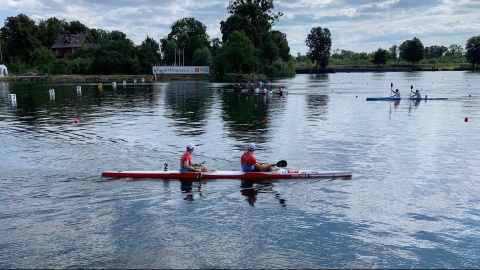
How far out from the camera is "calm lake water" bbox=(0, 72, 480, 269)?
40.9 feet

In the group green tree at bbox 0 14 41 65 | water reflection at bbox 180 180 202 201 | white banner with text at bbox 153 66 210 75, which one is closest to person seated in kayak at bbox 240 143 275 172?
water reflection at bbox 180 180 202 201

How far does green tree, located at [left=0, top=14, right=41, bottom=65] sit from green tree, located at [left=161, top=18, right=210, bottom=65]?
44670mm

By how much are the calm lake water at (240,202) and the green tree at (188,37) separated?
4335 inches

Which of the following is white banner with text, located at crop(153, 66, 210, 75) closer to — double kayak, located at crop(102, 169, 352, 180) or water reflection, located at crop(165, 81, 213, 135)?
water reflection, located at crop(165, 81, 213, 135)

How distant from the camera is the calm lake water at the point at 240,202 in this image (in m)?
12.5

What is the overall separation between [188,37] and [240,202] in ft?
442

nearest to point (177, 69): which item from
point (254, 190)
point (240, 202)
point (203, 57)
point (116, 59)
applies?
point (203, 57)

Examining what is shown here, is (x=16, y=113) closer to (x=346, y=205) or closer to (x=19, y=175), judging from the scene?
(x=19, y=175)

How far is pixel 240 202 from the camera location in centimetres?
1680

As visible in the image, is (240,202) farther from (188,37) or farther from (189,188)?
(188,37)

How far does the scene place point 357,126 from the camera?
117ft

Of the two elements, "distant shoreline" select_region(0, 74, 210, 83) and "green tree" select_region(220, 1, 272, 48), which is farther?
"green tree" select_region(220, 1, 272, 48)

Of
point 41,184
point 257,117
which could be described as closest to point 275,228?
point 41,184

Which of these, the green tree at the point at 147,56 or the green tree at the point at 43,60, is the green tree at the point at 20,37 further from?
the green tree at the point at 147,56
